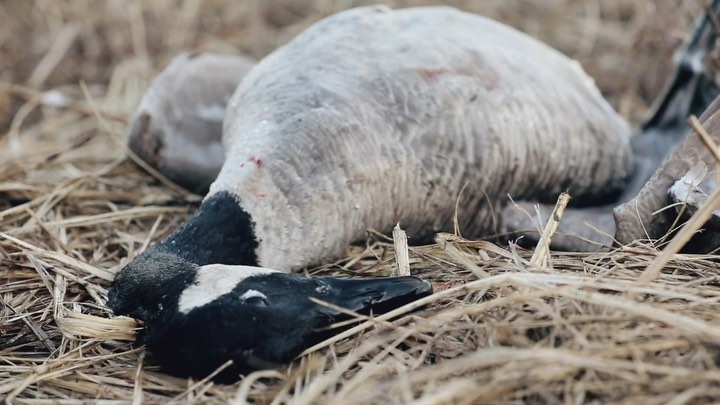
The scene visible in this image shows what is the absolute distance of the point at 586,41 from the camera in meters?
5.39

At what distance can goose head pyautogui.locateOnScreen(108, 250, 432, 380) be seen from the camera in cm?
193

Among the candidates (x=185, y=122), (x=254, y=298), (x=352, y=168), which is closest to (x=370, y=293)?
(x=254, y=298)

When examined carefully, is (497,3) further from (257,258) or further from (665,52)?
(257,258)

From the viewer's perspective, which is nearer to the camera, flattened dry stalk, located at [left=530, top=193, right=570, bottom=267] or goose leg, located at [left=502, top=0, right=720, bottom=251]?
flattened dry stalk, located at [left=530, top=193, right=570, bottom=267]

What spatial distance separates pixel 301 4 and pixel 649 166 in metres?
3.27

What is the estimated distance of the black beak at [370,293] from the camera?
2.03 meters

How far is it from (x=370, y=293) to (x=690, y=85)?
206 cm

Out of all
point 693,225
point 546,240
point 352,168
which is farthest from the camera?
point 352,168

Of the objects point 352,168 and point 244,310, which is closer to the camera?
point 244,310

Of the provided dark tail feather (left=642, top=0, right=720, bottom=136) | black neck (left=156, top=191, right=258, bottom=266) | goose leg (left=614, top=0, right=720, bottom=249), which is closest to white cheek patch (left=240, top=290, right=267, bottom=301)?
black neck (left=156, top=191, right=258, bottom=266)

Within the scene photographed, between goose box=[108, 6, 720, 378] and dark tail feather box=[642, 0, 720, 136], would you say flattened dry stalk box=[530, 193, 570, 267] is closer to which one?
goose box=[108, 6, 720, 378]

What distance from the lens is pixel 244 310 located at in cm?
195

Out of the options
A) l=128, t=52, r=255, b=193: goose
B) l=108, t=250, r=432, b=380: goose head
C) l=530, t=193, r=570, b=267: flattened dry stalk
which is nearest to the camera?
l=108, t=250, r=432, b=380: goose head

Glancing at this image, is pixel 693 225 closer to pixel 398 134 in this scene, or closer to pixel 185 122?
pixel 398 134
